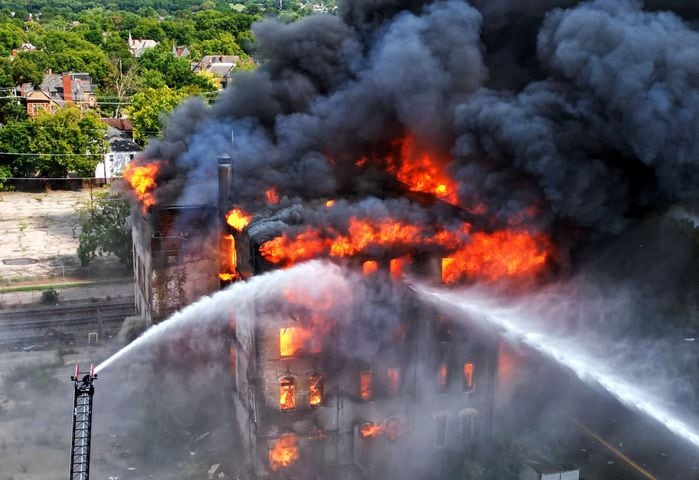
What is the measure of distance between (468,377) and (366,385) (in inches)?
164

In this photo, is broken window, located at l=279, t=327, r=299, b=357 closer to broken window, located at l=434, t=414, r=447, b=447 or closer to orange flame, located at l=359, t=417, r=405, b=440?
orange flame, located at l=359, t=417, r=405, b=440

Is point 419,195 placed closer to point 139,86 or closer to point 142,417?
point 142,417

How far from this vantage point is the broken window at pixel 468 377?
3362cm

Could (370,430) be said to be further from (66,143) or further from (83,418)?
(66,143)

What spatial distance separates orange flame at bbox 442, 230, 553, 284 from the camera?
33250 millimetres

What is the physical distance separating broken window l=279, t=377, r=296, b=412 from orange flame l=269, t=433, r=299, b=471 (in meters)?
1.02

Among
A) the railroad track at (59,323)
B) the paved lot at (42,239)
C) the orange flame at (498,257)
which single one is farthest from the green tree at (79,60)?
the orange flame at (498,257)

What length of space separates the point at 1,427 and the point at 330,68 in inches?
879

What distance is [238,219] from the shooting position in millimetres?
34375

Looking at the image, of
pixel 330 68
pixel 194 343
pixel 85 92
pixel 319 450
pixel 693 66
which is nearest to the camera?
pixel 319 450

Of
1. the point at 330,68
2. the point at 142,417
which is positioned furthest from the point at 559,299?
the point at 142,417

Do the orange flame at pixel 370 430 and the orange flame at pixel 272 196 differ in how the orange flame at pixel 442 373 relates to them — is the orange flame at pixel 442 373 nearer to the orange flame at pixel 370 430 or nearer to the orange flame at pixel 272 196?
the orange flame at pixel 370 430

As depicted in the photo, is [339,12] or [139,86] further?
[139,86]

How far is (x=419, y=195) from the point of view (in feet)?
125
